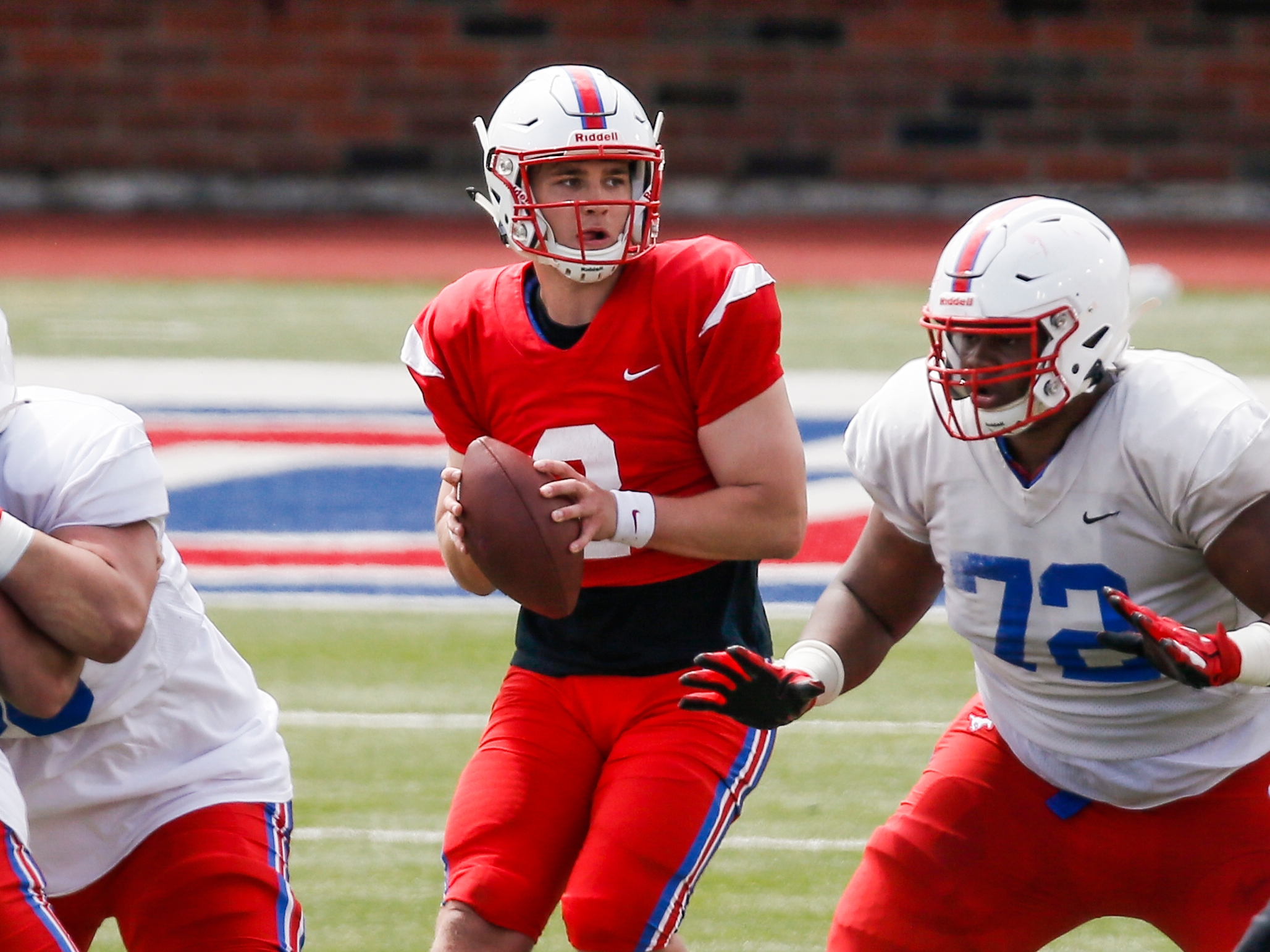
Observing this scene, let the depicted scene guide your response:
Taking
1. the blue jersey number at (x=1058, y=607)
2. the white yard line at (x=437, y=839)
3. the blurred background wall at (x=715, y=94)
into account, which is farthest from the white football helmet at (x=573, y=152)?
the blurred background wall at (x=715, y=94)

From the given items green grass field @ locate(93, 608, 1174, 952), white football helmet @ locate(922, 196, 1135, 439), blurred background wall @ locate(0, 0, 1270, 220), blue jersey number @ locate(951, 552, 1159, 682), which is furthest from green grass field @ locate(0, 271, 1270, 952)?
blurred background wall @ locate(0, 0, 1270, 220)

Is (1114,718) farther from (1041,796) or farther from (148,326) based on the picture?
(148,326)

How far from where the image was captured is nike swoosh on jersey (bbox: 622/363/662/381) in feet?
10.5

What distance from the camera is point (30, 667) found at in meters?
2.62

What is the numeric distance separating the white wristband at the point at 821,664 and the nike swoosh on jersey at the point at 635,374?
525mm

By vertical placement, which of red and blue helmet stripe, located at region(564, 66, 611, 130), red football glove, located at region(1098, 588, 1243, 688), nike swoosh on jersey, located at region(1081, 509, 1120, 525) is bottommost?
red football glove, located at region(1098, 588, 1243, 688)

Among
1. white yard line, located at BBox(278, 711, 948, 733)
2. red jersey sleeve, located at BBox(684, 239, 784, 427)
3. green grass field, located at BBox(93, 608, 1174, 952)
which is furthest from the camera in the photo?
white yard line, located at BBox(278, 711, 948, 733)

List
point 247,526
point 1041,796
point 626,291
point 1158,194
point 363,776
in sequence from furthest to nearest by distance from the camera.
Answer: point 1158,194
point 247,526
point 363,776
point 626,291
point 1041,796

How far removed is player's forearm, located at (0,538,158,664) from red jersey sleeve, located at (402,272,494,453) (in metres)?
0.80

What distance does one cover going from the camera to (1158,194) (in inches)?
616

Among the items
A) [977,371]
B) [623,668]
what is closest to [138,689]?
[623,668]

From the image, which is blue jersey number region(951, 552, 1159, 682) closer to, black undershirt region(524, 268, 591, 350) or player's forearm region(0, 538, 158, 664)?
black undershirt region(524, 268, 591, 350)

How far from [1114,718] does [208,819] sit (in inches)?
56.2

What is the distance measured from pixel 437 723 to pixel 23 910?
8.69ft
